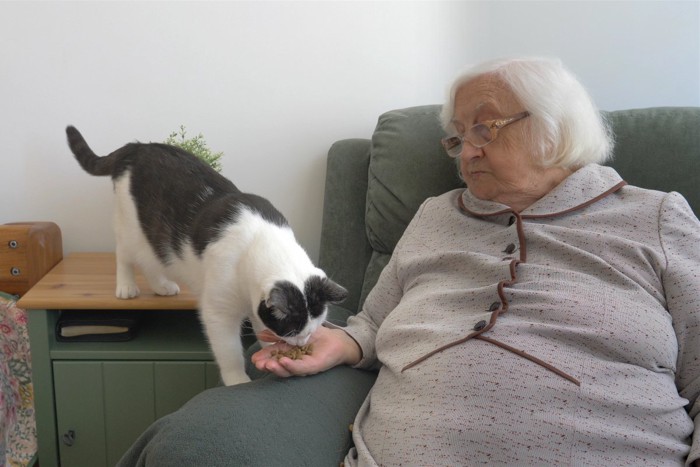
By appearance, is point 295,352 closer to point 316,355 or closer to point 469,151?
point 316,355

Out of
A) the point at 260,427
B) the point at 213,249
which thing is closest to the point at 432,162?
the point at 213,249

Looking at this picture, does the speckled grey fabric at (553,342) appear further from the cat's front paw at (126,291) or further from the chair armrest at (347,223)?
the cat's front paw at (126,291)

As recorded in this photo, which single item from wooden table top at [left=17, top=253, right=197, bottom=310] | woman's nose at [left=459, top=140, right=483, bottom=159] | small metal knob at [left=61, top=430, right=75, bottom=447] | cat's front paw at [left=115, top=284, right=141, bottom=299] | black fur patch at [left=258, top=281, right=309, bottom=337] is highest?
woman's nose at [left=459, top=140, right=483, bottom=159]

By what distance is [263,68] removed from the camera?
180 cm

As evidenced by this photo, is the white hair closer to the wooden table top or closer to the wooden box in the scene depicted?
the wooden table top

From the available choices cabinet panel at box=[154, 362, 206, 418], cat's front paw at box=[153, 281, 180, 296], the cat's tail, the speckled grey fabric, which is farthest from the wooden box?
the speckled grey fabric

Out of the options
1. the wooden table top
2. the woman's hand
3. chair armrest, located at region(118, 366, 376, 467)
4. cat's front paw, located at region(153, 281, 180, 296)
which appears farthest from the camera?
cat's front paw, located at region(153, 281, 180, 296)

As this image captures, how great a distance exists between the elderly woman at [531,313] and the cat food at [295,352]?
0.01 m

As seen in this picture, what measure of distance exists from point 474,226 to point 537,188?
0.14 m

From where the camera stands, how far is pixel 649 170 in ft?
4.42

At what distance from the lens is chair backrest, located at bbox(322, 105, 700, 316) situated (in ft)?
4.37

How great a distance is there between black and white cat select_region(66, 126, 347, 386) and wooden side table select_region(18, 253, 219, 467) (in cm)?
14

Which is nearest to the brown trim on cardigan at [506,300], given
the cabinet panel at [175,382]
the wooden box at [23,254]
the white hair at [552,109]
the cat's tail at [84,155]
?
the white hair at [552,109]

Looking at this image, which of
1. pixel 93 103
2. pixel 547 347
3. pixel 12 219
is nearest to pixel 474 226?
pixel 547 347
